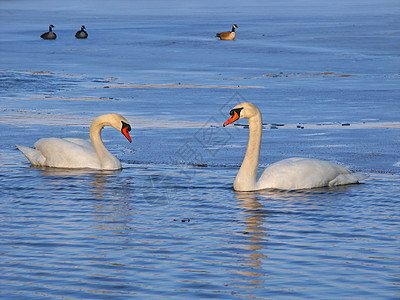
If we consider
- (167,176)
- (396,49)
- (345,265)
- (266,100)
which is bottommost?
(345,265)

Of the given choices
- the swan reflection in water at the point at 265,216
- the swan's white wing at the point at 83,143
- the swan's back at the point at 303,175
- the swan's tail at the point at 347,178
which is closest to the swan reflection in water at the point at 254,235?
the swan reflection in water at the point at 265,216

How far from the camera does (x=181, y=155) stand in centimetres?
1277

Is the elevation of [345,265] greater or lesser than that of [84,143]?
lesser

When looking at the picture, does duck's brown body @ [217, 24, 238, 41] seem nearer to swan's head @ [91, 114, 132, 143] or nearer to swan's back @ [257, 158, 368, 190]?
swan's head @ [91, 114, 132, 143]

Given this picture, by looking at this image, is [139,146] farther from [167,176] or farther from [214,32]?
[214,32]

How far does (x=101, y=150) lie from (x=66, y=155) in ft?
1.70

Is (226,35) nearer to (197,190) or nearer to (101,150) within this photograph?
(101,150)

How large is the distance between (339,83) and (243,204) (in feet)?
40.7

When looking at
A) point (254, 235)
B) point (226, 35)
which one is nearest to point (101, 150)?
point (254, 235)

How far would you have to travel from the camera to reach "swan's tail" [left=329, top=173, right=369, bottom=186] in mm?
10641

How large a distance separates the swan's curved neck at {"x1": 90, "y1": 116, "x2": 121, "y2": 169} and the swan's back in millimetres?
2403

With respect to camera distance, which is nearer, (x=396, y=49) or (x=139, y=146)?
(x=139, y=146)

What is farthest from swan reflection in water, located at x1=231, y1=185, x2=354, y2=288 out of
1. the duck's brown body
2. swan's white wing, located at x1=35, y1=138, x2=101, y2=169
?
the duck's brown body

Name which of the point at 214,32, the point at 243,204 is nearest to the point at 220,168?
the point at 243,204
